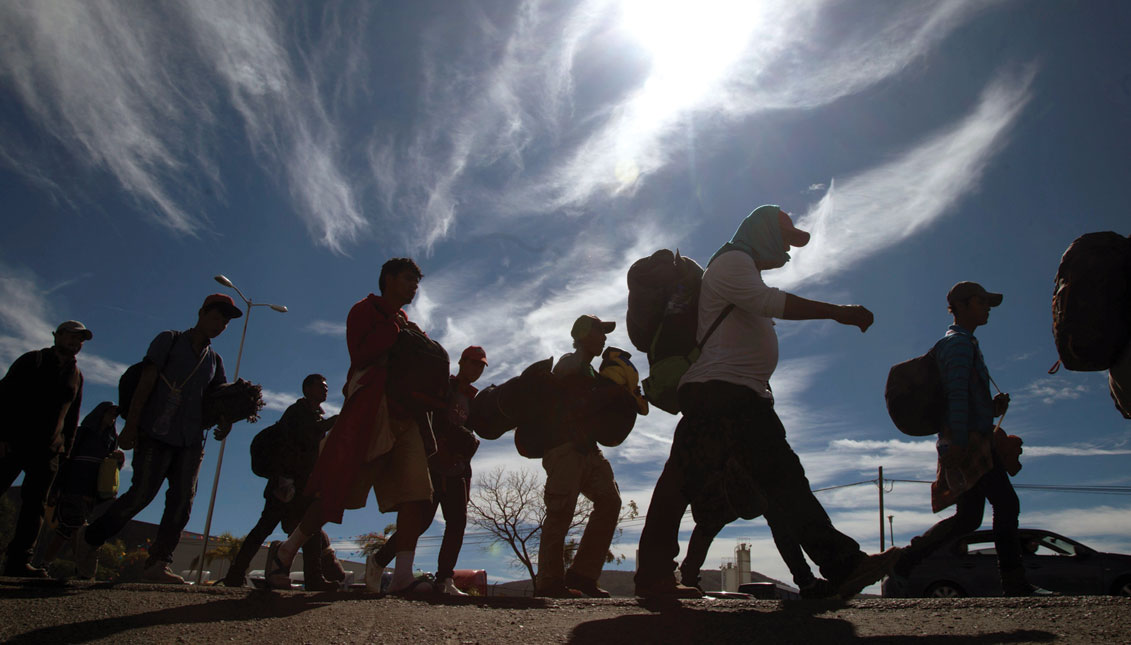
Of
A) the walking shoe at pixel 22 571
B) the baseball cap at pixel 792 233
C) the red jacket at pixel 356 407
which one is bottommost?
the walking shoe at pixel 22 571

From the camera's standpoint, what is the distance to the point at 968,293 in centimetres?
459

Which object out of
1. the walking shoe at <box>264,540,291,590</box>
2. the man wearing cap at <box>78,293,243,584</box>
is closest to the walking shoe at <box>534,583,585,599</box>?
the walking shoe at <box>264,540,291,590</box>

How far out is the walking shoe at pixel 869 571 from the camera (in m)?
2.79

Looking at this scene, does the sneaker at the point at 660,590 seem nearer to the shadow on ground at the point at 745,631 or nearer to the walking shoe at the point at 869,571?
the shadow on ground at the point at 745,631

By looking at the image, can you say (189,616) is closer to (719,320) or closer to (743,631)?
(743,631)

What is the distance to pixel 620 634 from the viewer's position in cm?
242

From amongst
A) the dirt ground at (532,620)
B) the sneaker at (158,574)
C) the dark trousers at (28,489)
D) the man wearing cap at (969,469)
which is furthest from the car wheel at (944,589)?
the dark trousers at (28,489)

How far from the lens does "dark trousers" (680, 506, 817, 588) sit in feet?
11.1

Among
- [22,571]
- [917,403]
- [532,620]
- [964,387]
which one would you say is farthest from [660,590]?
[22,571]

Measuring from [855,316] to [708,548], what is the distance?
1.85 meters

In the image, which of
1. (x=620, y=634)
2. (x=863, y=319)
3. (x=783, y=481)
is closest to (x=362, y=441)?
(x=620, y=634)

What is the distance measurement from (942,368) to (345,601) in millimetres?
3682

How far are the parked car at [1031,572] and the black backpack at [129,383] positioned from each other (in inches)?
345

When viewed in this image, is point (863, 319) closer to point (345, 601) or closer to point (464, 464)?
point (345, 601)
